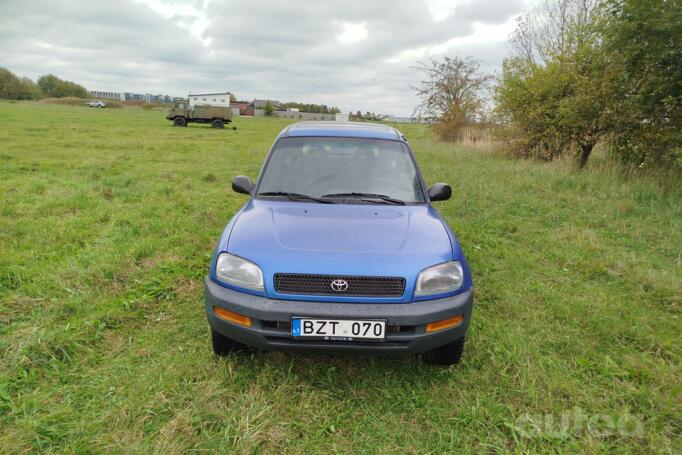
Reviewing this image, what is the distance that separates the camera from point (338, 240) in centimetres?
227

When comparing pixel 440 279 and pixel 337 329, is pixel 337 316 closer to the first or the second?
pixel 337 329

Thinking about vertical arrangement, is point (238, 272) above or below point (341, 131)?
below

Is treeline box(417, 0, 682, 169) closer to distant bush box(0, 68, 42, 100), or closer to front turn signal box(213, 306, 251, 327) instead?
front turn signal box(213, 306, 251, 327)

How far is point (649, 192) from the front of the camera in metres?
6.64

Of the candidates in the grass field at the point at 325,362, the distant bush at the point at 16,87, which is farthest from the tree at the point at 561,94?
the distant bush at the point at 16,87

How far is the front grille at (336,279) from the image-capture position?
6.78 ft

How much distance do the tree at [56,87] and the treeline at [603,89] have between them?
10161 cm

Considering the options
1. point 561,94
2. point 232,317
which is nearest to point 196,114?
point 561,94

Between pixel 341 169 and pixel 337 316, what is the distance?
1513 millimetres

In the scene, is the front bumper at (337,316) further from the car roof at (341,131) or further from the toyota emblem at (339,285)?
the car roof at (341,131)

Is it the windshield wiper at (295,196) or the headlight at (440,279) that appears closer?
the headlight at (440,279)

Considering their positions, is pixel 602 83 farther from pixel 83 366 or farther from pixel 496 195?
pixel 83 366

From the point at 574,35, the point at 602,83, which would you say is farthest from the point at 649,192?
the point at 574,35

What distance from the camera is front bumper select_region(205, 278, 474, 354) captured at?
202cm
